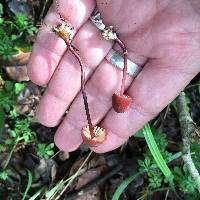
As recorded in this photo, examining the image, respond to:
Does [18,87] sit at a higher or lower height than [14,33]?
lower

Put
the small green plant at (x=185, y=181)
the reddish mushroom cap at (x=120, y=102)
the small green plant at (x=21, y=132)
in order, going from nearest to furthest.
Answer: the reddish mushroom cap at (x=120, y=102) → the small green plant at (x=185, y=181) → the small green plant at (x=21, y=132)

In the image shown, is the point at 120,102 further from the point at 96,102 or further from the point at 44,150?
the point at 44,150

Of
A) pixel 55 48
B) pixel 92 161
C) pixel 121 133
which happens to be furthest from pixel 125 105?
pixel 92 161

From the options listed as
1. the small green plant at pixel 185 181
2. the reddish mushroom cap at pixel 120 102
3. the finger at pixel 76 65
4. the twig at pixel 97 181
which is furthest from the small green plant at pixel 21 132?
the small green plant at pixel 185 181

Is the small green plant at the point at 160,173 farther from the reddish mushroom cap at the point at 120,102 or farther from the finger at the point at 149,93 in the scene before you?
the reddish mushroom cap at the point at 120,102

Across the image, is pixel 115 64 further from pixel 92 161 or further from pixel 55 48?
pixel 92 161

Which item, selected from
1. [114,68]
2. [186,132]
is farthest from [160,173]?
[114,68]

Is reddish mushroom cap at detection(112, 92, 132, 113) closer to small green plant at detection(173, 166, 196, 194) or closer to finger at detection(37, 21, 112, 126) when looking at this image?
finger at detection(37, 21, 112, 126)
